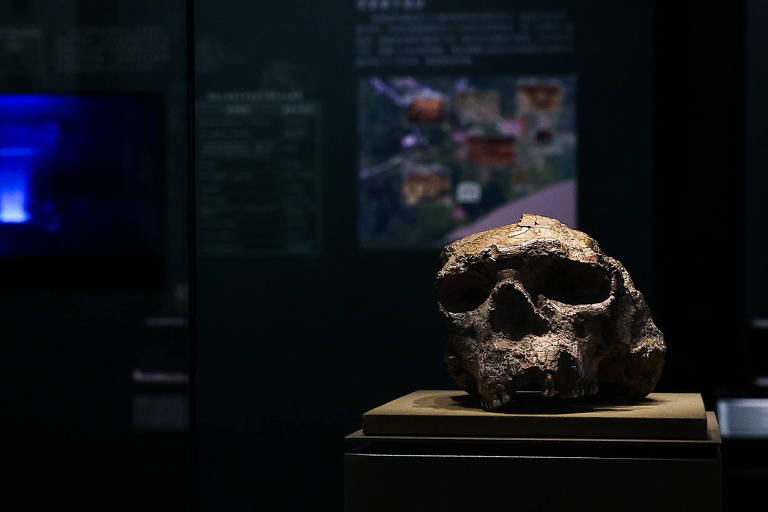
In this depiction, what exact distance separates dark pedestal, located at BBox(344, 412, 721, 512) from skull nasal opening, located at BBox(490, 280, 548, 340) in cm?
31

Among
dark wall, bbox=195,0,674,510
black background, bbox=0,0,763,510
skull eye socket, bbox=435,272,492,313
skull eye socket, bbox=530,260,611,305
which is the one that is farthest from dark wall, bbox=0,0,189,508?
skull eye socket, bbox=530,260,611,305

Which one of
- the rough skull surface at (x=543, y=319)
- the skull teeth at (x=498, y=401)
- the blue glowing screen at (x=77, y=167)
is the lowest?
the skull teeth at (x=498, y=401)

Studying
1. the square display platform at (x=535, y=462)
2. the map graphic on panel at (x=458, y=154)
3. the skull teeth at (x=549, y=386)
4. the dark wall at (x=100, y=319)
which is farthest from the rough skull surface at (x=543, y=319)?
the dark wall at (x=100, y=319)

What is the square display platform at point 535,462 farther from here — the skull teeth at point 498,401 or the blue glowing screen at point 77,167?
the blue glowing screen at point 77,167

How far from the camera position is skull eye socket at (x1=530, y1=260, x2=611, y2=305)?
115 inches

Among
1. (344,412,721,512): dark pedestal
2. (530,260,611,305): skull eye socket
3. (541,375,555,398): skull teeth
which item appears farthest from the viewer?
(530,260,611,305): skull eye socket

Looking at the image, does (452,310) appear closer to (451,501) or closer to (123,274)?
(451,501)

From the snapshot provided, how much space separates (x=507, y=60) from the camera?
3938 millimetres

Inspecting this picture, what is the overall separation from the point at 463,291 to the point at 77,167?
165 centimetres

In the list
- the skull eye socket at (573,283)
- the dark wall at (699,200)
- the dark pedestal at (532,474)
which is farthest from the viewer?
the dark wall at (699,200)

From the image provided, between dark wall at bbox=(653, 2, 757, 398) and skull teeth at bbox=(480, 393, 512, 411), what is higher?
dark wall at bbox=(653, 2, 757, 398)

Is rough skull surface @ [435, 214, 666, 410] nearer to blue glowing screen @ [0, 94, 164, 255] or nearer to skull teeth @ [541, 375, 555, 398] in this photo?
skull teeth @ [541, 375, 555, 398]

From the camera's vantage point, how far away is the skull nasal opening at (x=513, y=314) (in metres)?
2.86

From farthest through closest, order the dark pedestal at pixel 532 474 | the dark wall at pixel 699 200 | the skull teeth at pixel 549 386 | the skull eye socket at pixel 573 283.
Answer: the dark wall at pixel 699 200
the skull eye socket at pixel 573 283
the skull teeth at pixel 549 386
the dark pedestal at pixel 532 474
